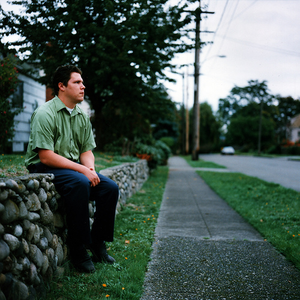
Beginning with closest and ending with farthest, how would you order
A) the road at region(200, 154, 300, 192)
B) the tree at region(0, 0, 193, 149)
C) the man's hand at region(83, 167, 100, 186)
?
the man's hand at region(83, 167, 100, 186), the tree at region(0, 0, 193, 149), the road at region(200, 154, 300, 192)

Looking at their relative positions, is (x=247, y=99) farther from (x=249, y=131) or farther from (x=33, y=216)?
(x=33, y=216)

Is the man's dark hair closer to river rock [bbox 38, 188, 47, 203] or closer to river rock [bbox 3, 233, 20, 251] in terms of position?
river rock [bbox 38, 188, 47, 203]

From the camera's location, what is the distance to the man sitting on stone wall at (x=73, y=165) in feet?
9.17

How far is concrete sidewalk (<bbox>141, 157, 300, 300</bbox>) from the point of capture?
2637mm

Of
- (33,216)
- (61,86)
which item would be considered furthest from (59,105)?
(33,216)

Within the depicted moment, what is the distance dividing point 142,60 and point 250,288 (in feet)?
25.2

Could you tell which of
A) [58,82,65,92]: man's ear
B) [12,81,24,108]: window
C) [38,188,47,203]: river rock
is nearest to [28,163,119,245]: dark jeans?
[38,188,47,203]: river rock

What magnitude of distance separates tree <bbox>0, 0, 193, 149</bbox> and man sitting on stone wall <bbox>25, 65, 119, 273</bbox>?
535 centimetres

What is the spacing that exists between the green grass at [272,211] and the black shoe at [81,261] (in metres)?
1.98

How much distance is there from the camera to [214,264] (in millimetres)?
3234

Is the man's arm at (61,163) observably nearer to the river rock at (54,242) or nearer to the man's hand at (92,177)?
the man's hand at (92,177)

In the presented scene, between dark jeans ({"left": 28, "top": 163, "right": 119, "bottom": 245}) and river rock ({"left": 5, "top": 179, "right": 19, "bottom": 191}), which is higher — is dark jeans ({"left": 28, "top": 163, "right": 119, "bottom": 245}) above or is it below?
below

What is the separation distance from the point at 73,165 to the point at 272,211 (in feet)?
13.5

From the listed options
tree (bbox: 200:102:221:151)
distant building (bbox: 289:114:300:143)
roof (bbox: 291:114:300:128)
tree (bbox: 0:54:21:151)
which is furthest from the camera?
distant building (bbox: 289:114:300:143)
